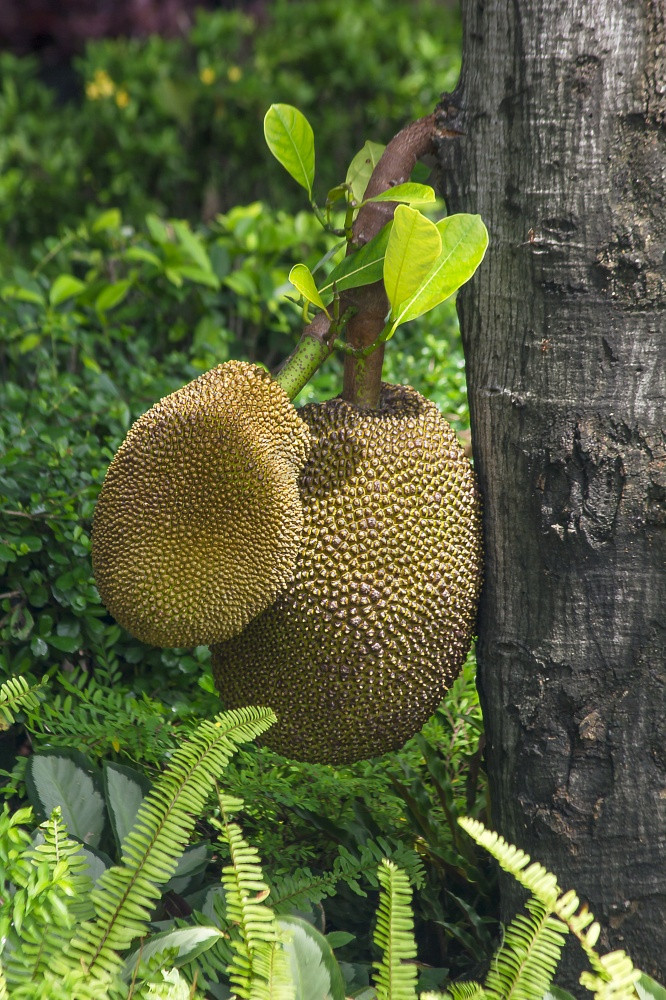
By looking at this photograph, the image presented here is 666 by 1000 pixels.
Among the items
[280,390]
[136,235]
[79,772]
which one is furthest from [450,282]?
[136,235]

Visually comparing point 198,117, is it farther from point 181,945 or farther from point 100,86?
point 181,945

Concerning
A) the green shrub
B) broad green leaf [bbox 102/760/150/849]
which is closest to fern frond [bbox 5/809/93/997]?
broad green leaf [bbox 102/760/150/849]

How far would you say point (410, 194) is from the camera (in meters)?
1.02

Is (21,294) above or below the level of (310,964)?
above

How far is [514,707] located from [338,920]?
44 centimetres

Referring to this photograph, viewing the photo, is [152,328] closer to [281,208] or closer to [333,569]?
[281,208]

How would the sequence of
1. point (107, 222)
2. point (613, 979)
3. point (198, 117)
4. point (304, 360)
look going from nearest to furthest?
point (613, 979)
point (304, 360)
point (107, 222)
point (198, 117)

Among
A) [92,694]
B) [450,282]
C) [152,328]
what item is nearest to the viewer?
[450,282]

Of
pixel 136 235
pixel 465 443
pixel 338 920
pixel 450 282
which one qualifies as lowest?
pixel 338 920

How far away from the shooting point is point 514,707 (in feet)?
3.65

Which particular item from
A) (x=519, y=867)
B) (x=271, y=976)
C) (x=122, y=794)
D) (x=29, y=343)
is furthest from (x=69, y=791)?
(x=29, y=343)

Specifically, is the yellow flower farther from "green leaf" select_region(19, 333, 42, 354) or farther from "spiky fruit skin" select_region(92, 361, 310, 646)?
"spiky fruit skin" select_region(92, 361, 310, 646)

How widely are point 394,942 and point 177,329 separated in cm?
175

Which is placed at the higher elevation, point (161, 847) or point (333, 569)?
point (333, 569)
